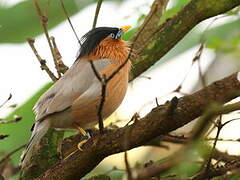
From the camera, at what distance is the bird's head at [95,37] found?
2426 millimetres

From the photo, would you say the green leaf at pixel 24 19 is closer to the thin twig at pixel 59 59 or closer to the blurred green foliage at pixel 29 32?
the blurred green foliage at pixel 29 32

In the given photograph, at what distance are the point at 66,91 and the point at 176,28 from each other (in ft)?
1.60

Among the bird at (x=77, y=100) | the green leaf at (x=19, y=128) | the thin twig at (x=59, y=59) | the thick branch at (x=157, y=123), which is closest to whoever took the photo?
the thick branch at (x=157, y=123)

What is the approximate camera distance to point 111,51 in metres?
2.46

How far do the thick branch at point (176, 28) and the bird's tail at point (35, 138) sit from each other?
1.62 ft

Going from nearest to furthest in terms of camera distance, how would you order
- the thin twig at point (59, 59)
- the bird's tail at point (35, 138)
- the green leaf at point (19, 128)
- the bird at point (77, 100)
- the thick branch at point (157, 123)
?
the thick branch at point (157, 123)
the bird's tail at point (35, 138)
the bird at point (77, 100)
the thin twig at point (59, 59)
the green leaf at point (19, 128)

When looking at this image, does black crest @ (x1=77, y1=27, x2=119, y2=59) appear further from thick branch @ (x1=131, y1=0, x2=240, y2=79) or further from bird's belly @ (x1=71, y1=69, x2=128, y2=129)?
bird's belly @ (x1=71, y1=69, x2=128, y2=129)

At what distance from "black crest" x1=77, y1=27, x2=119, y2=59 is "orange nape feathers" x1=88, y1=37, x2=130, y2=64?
2 cm

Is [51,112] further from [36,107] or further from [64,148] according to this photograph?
[64,148]

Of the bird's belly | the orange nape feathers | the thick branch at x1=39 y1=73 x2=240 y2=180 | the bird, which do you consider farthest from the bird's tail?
the orange nape feathers

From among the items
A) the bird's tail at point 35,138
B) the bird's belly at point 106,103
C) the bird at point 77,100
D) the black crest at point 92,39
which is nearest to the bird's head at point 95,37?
the black crest at point 92,39

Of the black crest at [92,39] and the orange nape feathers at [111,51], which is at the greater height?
the black crest at [92,39]

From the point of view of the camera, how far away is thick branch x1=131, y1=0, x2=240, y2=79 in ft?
7.06

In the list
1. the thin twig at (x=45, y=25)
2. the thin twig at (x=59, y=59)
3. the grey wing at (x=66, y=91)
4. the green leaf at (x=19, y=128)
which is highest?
the thin twig at (x=45, y=25)
